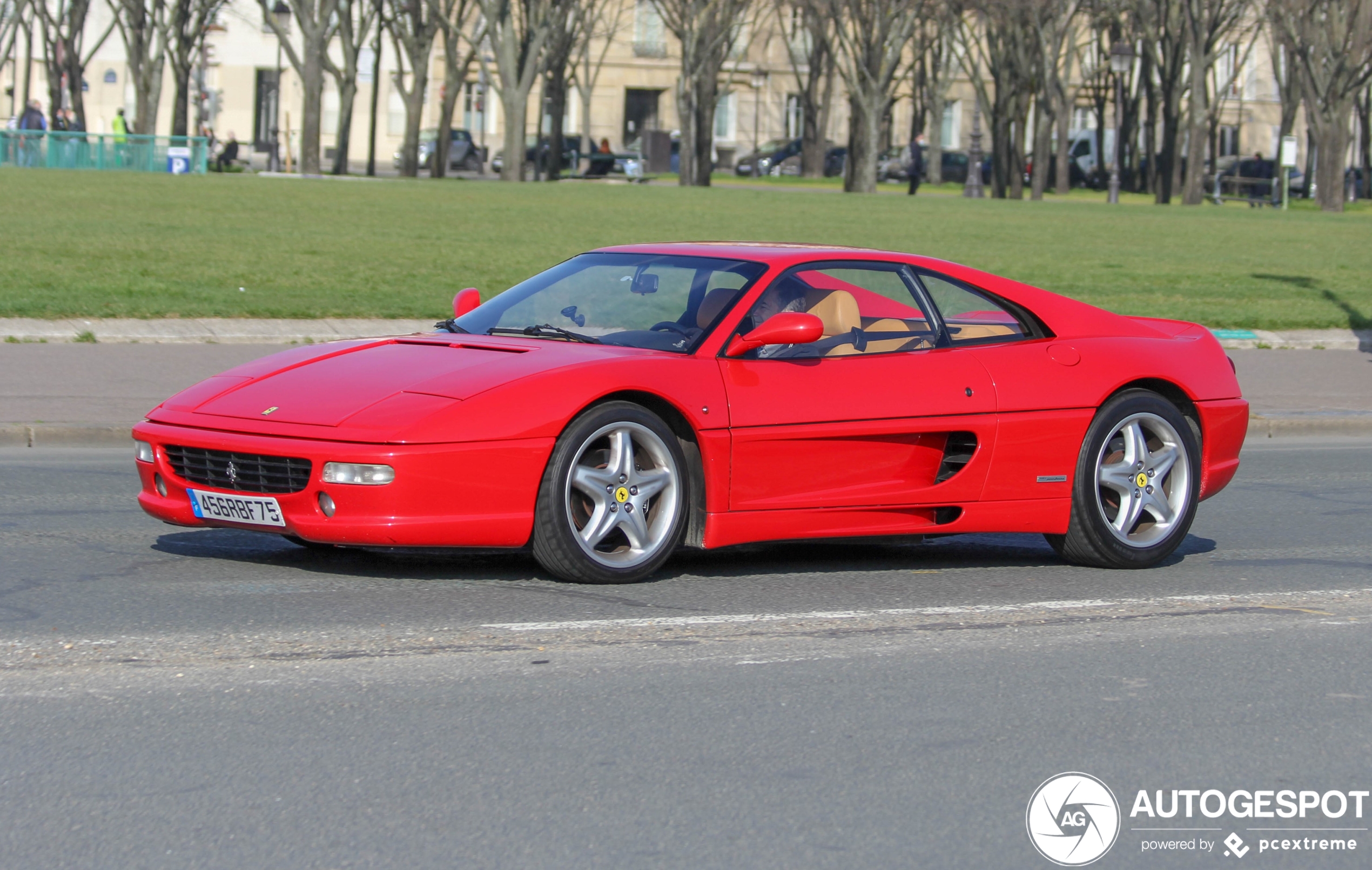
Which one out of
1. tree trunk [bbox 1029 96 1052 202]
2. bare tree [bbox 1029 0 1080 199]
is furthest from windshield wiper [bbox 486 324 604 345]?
tree trunk [bbox 1029 96 1052 202]

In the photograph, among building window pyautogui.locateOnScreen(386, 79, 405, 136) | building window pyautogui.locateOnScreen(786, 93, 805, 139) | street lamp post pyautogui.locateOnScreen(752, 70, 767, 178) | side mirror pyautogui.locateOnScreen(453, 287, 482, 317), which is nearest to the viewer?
Answer: side mirror pyautogui.locateOnScreen(453, 287, 482, 317)

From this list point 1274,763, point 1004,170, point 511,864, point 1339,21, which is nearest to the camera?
point 511,864

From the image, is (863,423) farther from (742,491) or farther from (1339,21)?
(1339,21)

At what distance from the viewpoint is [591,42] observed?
8869 centimetres

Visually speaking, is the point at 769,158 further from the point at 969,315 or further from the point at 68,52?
the point at 969,315

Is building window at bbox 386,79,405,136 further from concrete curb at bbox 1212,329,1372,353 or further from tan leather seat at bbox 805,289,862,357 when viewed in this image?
tan leather seat at bbox 805,289,862,357

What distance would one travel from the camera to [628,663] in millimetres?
5422

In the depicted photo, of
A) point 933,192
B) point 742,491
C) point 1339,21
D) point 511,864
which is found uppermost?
point 1339,21

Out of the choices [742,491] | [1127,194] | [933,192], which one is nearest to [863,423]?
[742,491]

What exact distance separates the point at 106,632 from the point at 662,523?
2.01 meters

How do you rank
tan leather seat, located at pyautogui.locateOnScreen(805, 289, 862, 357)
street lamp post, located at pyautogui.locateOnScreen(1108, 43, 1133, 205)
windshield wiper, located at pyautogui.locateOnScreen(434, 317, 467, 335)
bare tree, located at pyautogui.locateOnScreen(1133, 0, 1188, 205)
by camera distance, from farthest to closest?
street lamp post, located at pyautogui.locateOnScreen(1108, 43, 1133, 205)
bare tree, located at pyautogui.locateOnScreen(1133, 0, 1188, 205)
windshield wiper, located at pyautogui.locateOnScreen(434, 317, 467, 335)
tan leather seat, located at pyautogui.locateOnScreen(805, 289, 862, 357)

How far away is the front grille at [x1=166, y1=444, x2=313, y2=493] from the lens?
6125 mm

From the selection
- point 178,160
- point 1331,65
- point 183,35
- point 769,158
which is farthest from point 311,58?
point 769,158

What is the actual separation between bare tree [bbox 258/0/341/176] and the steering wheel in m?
41.7
